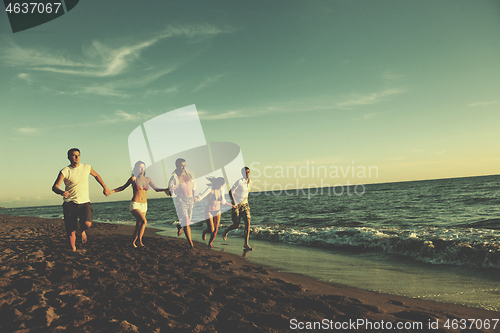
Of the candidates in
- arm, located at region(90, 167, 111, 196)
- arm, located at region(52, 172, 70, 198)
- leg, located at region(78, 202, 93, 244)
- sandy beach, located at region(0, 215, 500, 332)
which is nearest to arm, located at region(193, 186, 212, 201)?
arm, located at region(90, 167, 111, 196)

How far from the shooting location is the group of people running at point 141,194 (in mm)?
5727

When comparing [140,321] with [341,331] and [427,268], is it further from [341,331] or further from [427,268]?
[427,268]

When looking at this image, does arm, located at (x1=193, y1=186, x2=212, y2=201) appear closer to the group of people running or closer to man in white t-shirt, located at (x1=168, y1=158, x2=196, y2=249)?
the group of people running

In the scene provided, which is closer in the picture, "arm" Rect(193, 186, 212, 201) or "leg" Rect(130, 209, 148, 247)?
"leg" Rect(130, 209, 148, 247)

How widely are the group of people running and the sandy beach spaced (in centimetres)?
106

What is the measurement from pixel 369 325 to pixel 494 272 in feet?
15.1

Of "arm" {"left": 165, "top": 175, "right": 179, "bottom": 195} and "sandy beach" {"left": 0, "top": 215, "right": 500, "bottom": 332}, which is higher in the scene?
"arm" {"left": 165, "top": 175, "right": 179, "bottom": 195}

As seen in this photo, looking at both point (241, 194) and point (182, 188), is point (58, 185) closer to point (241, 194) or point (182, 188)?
point (182, 188)

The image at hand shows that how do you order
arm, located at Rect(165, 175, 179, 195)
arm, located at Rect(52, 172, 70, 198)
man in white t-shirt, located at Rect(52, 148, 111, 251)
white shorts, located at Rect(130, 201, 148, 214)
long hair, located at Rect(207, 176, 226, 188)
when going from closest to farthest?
arm, located at Rect(52, 172, 70, 198) → man in white t-shirt, located at Rect(52, 148, 111, 251) → white shorts, located at Rect(130, 201, 148, 214) → arm, located at Rect(165, 175, 179, 195) → long hair, located at Rect(207, 176, 226, 188)

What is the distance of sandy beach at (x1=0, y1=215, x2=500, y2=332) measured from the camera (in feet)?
9.53

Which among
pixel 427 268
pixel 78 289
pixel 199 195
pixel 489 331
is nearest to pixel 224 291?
pixel 78 289

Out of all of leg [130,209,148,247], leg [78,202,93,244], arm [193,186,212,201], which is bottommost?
leg [130,209,148,247]

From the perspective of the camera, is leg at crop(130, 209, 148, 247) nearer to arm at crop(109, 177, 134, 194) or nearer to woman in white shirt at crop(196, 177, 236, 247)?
arm at crop(109, 177, 134, 194)

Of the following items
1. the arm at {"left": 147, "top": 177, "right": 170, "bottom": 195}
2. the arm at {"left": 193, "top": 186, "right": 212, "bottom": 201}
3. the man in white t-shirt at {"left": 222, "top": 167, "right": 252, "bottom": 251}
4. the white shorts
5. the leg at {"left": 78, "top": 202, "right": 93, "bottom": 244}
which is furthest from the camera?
the man in white t-shirt at {"left": 222, "top": 167, "right": 252, "bottom": 251}
